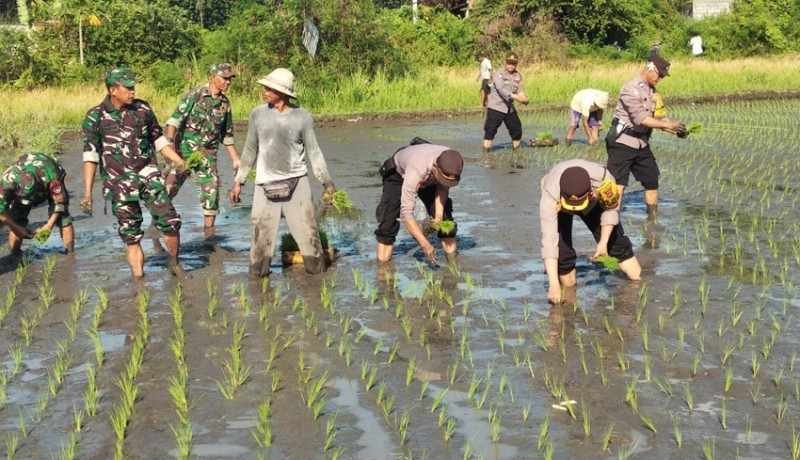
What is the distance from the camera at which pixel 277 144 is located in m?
8.20

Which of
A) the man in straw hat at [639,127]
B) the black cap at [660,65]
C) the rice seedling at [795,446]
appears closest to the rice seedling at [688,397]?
the rice seedling at [795,446]

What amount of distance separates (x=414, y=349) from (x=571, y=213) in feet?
4.53

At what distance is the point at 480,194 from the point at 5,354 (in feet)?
22.4

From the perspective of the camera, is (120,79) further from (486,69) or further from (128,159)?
(486,69)

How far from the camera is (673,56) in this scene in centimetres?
3619

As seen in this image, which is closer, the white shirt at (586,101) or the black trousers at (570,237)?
the black trousers at (570,237)

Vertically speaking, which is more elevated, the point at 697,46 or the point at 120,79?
the point at 697,46

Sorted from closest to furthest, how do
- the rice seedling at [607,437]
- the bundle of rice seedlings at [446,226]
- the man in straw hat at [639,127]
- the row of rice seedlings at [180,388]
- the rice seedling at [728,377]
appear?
1. the rice seedling at [607,437]
2. the row of rice seedlings at [180,388]
3. the rice seedling at [728,377]
4. the bundle of rice seedlings at [446,226]
5. the man in straw hat at [639,127]

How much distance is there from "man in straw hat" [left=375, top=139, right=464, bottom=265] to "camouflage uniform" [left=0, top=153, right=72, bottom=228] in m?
2.86

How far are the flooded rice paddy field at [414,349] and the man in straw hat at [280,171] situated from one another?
0.31m

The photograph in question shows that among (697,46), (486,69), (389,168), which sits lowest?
(389,168)

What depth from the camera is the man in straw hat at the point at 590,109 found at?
15672mm

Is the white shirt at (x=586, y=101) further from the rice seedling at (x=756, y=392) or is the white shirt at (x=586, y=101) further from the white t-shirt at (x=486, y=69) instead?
the rice seedling at (x=756, y=392)

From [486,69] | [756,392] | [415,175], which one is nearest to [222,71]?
[415,175]
